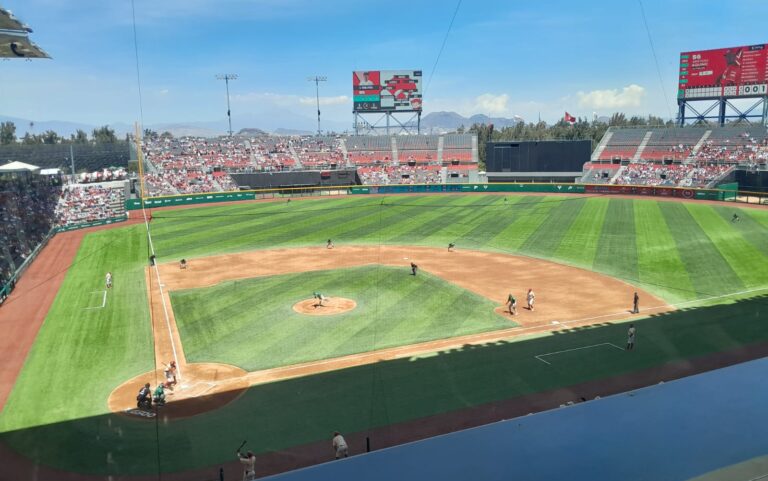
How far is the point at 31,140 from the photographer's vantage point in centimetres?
11206

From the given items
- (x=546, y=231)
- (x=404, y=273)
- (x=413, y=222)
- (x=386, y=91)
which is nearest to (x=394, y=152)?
(x=386, y=91)

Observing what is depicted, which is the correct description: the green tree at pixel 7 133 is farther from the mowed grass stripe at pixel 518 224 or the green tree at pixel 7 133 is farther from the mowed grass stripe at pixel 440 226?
the mowed grass stripe at pixel 518 224

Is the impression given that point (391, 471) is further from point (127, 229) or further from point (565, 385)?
point (127, 229)

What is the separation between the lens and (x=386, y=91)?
94812mm

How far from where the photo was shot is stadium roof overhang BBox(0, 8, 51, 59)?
2043cm

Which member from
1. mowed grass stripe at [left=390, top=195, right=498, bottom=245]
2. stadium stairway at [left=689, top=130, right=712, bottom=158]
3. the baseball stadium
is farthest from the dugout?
the baseball stadium

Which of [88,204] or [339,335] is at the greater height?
[88,204]

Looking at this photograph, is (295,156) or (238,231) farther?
(295,156)

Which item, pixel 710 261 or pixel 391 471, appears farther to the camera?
pixel 710 261

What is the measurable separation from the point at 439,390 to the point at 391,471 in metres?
12.0

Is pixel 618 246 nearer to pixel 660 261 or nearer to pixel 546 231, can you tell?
pixel 660 261

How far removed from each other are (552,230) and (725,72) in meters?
52.0

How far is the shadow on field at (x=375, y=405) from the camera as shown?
1416 centimetres

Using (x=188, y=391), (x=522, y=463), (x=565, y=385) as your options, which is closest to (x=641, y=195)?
(x=565, y=385)
